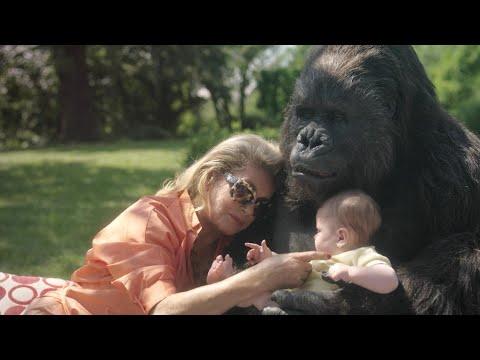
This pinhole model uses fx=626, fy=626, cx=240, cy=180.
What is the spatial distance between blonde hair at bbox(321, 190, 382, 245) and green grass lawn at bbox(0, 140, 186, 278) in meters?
4.32

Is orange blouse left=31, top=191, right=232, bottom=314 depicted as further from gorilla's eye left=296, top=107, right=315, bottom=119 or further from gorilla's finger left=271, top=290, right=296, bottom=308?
gorilla's eye left=296, top=107, right=315, bottom=119

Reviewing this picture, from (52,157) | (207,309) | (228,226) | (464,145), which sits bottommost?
(52,157)

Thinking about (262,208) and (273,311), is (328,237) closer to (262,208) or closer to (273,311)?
(273,311)

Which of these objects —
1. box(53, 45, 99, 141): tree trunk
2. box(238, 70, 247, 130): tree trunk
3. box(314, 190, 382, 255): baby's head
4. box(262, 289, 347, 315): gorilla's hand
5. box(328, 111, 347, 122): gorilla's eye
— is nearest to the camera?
box(262, 289, 347, 315): gorilla's hand

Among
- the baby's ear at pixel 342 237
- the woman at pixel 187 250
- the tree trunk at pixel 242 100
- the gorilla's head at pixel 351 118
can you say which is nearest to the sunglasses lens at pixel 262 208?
the woman at pixel 187 250

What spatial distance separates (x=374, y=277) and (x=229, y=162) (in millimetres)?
1166

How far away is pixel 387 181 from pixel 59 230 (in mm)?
6289

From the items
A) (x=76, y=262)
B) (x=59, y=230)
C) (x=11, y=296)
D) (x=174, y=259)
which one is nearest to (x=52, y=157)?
(x=59, y=230)

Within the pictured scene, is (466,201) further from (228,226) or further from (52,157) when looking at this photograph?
(52,157)

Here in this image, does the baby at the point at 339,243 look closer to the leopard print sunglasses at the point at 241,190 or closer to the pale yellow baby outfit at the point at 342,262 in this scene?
the pale yellow baby outfit at the point at 342,262

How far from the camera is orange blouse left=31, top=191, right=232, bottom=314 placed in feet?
10.7

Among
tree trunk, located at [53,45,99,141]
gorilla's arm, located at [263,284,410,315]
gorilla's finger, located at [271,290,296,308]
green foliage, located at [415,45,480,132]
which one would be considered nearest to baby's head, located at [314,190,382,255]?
gorilla's arm, located at [263,284,410,315]

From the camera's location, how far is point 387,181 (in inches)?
146
